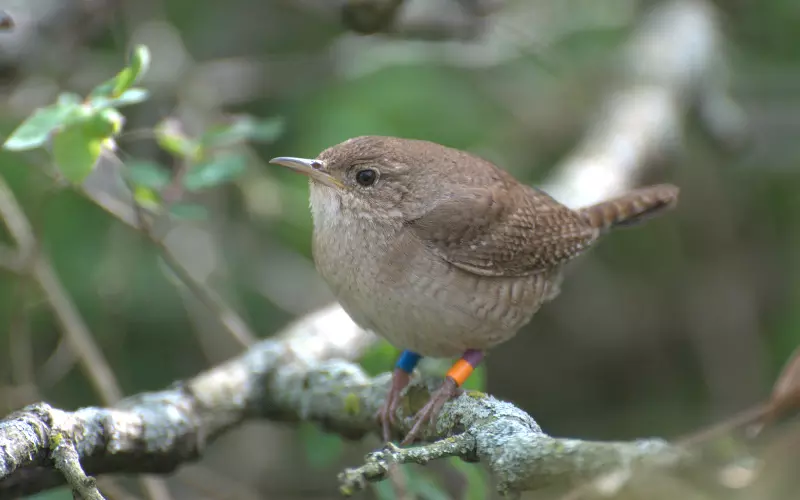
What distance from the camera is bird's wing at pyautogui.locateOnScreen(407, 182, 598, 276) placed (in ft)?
9.47

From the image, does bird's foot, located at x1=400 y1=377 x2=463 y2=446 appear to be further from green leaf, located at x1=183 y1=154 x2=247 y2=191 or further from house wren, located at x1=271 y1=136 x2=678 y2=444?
green leaf, located at x1=183 y1=154 x2=247 y2=191

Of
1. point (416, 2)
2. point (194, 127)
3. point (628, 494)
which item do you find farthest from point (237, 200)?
point (628, 494)

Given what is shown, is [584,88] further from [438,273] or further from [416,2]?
[438,273]

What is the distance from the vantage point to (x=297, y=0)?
450 cm

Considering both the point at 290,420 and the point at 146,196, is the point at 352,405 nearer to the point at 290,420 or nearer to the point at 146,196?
the point at 290,420

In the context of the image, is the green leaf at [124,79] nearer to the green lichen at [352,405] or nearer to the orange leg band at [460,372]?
the green lichen at [352,405]

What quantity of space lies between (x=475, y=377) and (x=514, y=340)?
2554 millimetres

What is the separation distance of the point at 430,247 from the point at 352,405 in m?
0.57

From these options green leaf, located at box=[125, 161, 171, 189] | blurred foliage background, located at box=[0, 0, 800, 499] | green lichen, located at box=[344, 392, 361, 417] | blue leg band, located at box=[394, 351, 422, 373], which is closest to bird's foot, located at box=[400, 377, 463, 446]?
green lichen, located at box=[344, 392, 361, 417]

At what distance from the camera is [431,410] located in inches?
99.8

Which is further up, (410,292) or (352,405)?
(410,292)

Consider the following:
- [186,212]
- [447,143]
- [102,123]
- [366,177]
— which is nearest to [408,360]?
[366,177]

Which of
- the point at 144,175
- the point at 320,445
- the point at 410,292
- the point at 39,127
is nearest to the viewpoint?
the point at 39,127

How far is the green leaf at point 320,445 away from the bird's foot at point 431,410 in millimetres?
556
